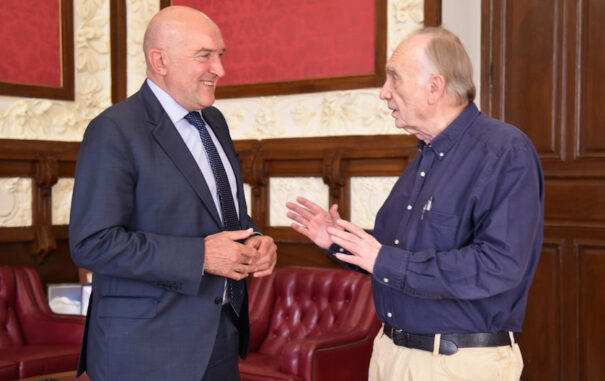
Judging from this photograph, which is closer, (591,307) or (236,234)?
(236,234)

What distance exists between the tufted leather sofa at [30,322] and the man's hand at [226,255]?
2.99 m

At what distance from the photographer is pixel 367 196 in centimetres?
576

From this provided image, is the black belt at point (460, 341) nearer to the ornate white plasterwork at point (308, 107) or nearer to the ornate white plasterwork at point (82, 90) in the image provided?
the ornate white plasterwork at point (308, 107)

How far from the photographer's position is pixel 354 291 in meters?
5.38

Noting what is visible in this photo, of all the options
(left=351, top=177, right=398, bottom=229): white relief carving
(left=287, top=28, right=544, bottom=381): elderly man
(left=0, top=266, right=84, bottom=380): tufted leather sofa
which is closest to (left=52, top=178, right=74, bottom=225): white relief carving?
(left=0, top=266, right=84, bottom=380): tufted leather sofa

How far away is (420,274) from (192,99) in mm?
1161

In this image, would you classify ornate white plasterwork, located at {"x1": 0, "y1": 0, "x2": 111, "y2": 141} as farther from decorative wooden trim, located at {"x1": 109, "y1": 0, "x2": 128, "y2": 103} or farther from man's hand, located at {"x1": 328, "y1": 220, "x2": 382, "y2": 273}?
man's hand, located at {"x1": 328, "y1": 220, "x2": 382, "y2": 273}

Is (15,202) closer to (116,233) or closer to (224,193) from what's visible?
(224,193)

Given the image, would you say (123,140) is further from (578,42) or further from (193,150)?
(578,42)

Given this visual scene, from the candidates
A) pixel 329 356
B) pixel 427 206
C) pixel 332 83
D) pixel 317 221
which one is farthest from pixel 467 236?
pixel 332 83

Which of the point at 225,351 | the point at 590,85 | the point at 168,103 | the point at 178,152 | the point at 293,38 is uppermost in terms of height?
the point at 293,38

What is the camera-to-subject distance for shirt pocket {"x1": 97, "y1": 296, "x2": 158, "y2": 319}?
109 inches

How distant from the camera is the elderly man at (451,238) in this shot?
2.37 metres

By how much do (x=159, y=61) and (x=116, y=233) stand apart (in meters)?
0.74
